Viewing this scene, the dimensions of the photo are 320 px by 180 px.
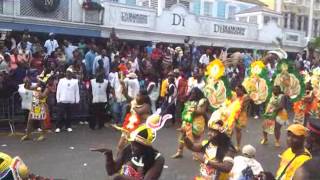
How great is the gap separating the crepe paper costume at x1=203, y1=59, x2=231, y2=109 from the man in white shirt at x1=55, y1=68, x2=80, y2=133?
3.50 metres

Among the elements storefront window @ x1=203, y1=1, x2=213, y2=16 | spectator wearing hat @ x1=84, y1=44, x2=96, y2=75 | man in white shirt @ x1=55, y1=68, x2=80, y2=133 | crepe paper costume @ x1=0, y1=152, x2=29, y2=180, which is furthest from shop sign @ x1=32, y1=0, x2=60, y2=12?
storefront window @ x1=203, y1=1, x2=213, y2=16

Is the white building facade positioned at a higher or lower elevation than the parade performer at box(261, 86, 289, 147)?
higher

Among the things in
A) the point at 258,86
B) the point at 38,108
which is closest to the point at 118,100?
the point at 38,108

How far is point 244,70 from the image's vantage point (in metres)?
19.5

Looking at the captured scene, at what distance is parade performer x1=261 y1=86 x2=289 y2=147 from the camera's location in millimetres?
11445

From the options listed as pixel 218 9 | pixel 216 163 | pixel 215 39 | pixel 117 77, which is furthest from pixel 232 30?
pixel 216 163

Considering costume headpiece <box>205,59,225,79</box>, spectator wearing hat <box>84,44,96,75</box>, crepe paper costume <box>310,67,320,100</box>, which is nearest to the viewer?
costume headpiece <box>205,59,225,79</box>

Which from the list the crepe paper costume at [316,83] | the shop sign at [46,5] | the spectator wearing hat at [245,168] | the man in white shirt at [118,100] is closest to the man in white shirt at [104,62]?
the man in white shirt at [118,100]

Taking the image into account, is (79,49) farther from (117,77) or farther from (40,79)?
(40,79)

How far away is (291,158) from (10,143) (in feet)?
23.0

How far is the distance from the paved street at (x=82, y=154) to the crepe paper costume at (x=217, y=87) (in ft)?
3.95

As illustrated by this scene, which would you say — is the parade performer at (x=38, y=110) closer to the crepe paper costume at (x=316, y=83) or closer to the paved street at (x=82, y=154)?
the paved street at (x=82, y=154)

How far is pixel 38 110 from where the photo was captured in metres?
10.7

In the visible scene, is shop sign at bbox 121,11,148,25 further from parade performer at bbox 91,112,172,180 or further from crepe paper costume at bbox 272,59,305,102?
parade performer at bbox 91,112,172,180
